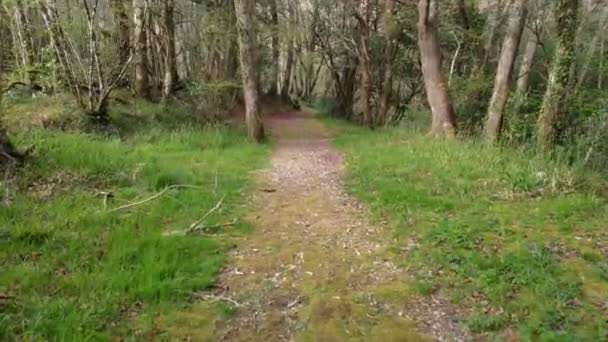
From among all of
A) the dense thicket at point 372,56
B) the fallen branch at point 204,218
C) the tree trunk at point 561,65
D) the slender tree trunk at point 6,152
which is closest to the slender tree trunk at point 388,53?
the dense thicket at point 372,56

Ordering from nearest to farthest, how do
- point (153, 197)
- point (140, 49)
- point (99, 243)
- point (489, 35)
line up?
point (99, 243), point (153, 197), point (140, 49), point (489, 35)

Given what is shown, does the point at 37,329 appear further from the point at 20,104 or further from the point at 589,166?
the point at 20,104

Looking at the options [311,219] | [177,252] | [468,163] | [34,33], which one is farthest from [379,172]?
[34,33]

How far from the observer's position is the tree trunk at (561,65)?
779 centimetres

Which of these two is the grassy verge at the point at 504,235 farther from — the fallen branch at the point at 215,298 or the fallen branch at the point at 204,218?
the fallen branch at the point at 204,218

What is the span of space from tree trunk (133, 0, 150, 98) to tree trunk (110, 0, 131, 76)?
0.21m

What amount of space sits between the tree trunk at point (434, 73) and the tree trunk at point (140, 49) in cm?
729

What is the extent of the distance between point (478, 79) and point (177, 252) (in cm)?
1181

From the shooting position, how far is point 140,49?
524 inches

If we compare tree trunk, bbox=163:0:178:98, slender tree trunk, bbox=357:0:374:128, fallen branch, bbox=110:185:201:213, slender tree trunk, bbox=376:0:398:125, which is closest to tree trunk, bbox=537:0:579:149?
fallen branch, bbox=110:185:201:213

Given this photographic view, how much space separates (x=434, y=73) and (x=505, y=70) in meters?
1.67

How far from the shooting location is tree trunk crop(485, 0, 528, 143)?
33.5 feet

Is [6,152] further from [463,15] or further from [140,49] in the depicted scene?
[463,15]

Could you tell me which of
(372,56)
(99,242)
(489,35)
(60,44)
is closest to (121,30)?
(60,44)
